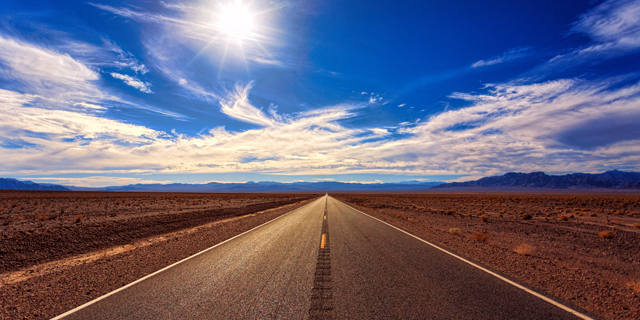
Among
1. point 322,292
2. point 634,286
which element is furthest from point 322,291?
point 634,286

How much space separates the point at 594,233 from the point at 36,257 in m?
25.5

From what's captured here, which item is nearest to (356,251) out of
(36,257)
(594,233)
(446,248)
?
(446,248)

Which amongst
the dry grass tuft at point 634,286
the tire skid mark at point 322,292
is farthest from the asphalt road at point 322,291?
the dry grass tuft at point 634,286

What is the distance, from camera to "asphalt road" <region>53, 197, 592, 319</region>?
4078 mm

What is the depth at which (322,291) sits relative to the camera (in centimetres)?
489

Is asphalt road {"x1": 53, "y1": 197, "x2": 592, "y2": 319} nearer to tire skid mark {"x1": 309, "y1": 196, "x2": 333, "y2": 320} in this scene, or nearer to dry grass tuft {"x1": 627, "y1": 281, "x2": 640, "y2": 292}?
tire skid mark {"x1": 309, "y1": 196, "x2": 333, "y2": 320}

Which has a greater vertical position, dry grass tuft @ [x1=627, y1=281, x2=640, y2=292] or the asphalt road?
the asphalt road

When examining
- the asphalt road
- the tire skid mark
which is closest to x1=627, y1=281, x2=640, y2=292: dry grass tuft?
the asphalt road

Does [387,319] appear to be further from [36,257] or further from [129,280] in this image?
[36,257]

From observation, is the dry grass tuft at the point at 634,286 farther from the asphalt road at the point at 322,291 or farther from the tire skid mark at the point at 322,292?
the tire skid mark at the point at 322,292

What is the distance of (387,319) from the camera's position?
378 centimetres

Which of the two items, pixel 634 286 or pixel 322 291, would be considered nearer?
pixel 322 291

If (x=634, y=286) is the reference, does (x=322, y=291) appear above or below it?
above

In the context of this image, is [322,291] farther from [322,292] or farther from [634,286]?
[634,286]
